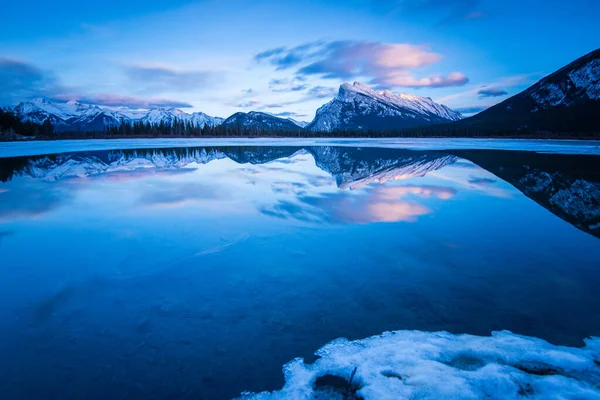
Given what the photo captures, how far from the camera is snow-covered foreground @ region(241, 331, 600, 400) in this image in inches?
148

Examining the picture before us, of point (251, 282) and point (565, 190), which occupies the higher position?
point (565, 190)

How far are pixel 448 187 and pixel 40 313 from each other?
16888mm

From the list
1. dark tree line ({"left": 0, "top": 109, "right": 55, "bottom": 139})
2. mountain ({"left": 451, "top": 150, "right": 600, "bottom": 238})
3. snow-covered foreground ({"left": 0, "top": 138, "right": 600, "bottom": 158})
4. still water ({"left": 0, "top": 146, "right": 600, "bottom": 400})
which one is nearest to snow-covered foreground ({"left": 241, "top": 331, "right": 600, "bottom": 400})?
still water ({"left": 0, "top": 146, "right": 600, "bottom": 400})

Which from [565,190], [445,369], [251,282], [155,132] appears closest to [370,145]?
[565,190]

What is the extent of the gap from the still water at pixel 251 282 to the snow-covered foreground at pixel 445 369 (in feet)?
0.77

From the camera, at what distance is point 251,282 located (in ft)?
21.8

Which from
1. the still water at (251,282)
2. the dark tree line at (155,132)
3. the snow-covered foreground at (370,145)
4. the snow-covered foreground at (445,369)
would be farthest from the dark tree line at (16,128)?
the snow-covered foreground at (445,369)

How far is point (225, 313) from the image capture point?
217 inches

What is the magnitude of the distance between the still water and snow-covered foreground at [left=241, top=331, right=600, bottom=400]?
0.23 meters

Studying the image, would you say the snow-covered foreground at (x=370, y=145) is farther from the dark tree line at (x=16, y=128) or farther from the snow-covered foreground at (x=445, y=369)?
the snow-covered foreground at (x=445, y=369)

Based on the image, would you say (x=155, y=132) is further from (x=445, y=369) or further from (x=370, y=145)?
(x=445, y=369)

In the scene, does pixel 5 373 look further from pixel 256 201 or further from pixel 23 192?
pixel 23 192

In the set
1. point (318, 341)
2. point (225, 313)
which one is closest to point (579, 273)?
point (318, 341)

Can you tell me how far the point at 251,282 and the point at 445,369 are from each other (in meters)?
3.79
